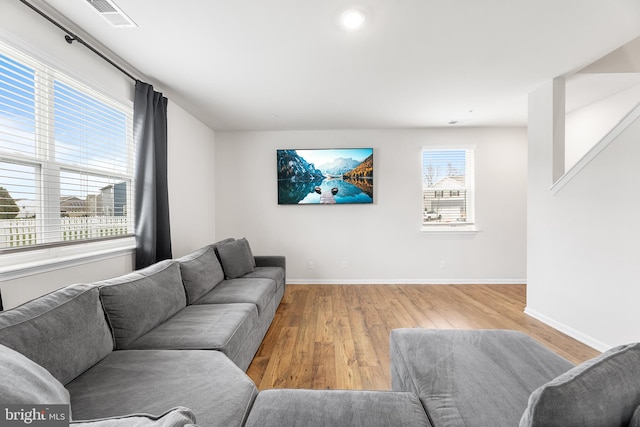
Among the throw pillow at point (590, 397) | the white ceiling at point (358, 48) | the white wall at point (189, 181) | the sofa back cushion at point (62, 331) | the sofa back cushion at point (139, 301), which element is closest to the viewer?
the throw pillow at point (590, 397)

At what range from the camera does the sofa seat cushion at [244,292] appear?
232 cm

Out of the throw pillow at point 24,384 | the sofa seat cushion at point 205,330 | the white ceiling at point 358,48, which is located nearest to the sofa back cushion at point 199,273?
the sofa seat cushion at point 205,330

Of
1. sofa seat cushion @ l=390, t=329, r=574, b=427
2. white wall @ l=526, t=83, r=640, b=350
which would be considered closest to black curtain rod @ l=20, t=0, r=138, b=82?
sofa seat cushion @ l=390, t=329, r=574, b=427

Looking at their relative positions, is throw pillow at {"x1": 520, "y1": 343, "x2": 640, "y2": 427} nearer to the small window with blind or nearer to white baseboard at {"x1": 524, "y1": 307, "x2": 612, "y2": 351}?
white baseboard at {"x1": 524, "y1": 307, "x2": 612, "y2": 351}

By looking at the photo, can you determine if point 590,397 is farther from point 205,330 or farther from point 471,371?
point 205,330

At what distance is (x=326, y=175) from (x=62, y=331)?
3626 mm

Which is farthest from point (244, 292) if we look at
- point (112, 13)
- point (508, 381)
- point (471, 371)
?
point (112, 13)

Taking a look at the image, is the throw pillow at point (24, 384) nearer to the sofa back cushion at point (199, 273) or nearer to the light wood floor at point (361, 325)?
the light wood floor at point (361, 325)

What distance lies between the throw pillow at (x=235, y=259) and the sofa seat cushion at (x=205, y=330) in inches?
38.2

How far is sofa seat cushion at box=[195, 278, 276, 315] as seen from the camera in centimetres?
232

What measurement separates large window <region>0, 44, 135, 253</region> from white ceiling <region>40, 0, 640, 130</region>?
488 millimetres

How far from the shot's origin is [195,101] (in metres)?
3.24

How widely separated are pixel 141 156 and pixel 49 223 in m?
0.96

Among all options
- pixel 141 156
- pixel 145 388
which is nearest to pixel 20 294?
pixel 145 388
